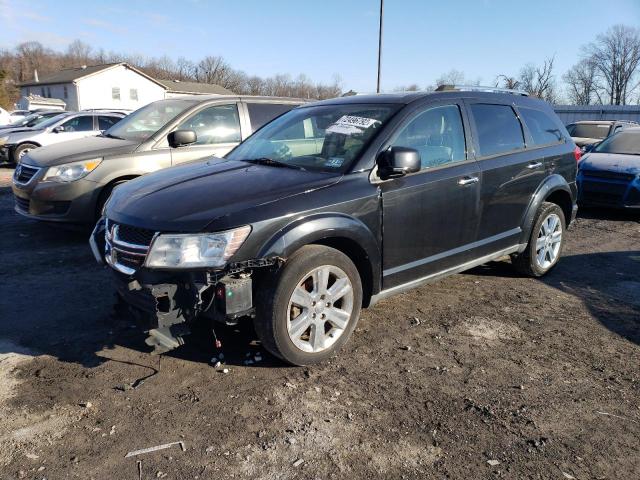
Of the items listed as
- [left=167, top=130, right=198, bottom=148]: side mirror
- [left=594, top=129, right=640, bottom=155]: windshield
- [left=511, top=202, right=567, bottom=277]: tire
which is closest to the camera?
[left=511, top=202, right=567, bottom=277]: tire

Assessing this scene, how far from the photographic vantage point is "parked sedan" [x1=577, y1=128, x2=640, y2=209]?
884 cm

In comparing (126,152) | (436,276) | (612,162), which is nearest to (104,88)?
(126,152)

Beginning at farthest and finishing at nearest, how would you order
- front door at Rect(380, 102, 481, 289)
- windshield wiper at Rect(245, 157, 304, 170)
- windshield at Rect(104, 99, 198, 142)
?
windshield at Rect(104, 99, 198, 142) → windshield wiper at Rect(245, 157, 304, 170) → front door at Rect(380, 102, 481, 289)

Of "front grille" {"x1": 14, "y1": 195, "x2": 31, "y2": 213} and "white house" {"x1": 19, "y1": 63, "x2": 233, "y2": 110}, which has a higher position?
"white house" {"x1": 19, "y1": 63, "x2": 233, "y2": 110}

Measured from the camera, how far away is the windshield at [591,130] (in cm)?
1513

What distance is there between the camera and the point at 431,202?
4.06 m

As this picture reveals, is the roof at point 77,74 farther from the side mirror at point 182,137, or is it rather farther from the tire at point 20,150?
the side mirror at point 182,137

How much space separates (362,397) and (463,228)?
6.14 feet

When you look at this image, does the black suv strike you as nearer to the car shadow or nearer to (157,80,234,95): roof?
the car shadow

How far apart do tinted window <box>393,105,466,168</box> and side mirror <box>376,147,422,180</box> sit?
12.3 inches

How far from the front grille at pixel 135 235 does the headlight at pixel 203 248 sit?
21 cm

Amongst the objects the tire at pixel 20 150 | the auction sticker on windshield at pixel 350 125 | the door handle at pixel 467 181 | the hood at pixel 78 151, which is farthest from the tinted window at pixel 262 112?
the tire at pixel 20 150

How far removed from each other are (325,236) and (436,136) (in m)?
1.54

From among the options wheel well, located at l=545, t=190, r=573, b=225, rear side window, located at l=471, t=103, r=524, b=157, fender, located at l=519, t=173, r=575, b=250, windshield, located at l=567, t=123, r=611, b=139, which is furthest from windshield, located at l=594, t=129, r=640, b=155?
rear side window, located at l=471, t=103, r=524, b=157
